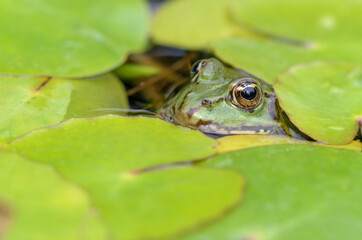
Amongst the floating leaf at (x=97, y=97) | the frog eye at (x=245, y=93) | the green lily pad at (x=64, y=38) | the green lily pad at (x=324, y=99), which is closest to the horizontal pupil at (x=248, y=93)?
the frog eye at (x=245, y=93)

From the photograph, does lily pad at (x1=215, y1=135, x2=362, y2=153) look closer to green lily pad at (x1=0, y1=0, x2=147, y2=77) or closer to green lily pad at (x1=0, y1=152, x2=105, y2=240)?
green lily pad at (x1=0, y1=152, x2=105, y2=240)

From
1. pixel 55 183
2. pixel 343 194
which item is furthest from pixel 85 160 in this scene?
pixel 343 194

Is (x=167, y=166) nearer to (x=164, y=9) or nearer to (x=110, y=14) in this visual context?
(x=110, y=14)

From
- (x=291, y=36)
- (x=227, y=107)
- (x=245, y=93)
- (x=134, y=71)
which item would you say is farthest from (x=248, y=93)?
(x=291, y=36)

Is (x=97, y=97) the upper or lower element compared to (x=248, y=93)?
lower

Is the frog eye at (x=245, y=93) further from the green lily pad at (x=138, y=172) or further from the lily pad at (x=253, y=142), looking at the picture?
the green lily pad at (x=138, y=172)

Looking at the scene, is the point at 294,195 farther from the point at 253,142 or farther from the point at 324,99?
the point at 324,99
